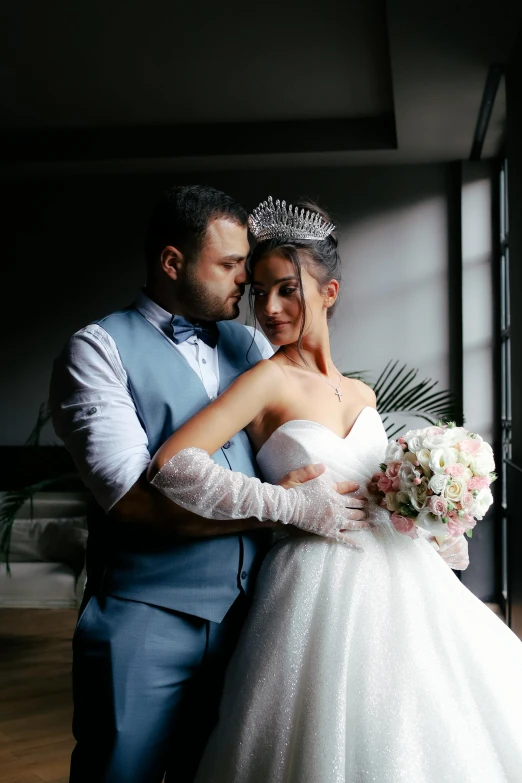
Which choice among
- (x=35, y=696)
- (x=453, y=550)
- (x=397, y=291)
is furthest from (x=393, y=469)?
(x=397, y=291)

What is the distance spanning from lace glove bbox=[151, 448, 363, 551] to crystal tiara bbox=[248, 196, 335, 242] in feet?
1.93

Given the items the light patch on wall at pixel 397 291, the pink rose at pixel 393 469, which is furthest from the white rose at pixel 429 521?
the light patch on wall at pixel 397 291

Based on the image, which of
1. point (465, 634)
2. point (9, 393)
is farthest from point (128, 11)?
point (465, 634)

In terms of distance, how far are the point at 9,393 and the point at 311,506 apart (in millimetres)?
5582

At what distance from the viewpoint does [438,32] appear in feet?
12.9

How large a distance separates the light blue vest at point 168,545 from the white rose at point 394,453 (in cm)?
31

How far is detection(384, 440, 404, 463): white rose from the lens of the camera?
1703 millimetres

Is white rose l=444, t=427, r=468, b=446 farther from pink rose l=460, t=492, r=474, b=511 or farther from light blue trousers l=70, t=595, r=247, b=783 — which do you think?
light blue trousers l=70, t=595, r=247, b=783

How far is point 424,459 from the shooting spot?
64.5 inches

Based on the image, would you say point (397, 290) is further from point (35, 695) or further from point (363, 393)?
point (363, 393)

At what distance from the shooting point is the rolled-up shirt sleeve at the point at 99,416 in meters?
1.61

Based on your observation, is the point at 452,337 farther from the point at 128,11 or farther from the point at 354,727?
the point at 354,727

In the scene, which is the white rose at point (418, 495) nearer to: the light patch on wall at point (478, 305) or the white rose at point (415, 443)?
the white rose at point (415, 443)

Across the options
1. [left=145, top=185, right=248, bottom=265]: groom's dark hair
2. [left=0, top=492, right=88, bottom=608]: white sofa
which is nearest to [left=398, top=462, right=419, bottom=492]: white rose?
[left=145, top=185, right=248, bottom=265]: groom's dark hair
